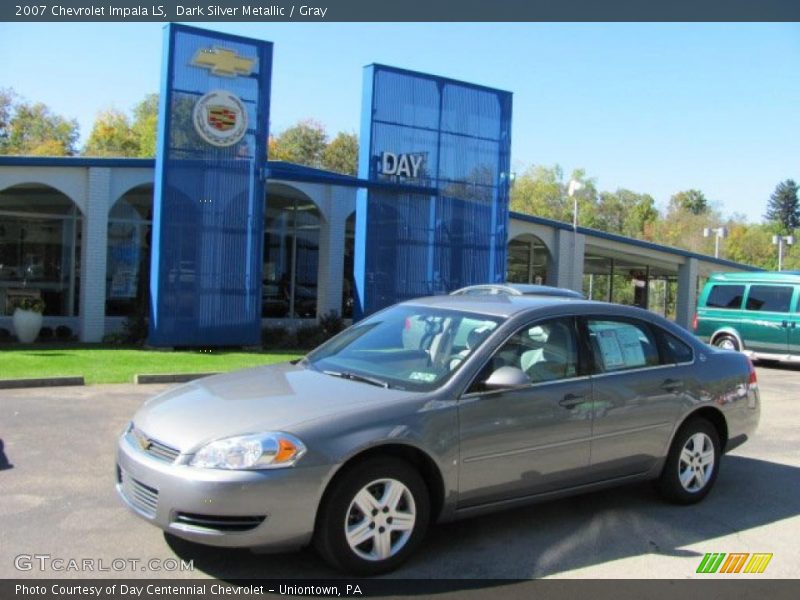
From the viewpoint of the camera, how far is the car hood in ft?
13.6

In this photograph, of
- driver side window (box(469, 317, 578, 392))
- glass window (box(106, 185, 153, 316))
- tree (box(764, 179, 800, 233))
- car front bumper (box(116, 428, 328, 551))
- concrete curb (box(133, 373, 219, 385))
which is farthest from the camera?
tree (box(764, 179, 800, 233))

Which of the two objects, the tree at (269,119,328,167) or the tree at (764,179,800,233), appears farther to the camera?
the tree at (764,179,800,233)

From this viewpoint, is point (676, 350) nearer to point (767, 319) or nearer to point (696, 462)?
point (696, 462)

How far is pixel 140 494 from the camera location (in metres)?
4.26

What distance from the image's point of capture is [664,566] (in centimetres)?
454

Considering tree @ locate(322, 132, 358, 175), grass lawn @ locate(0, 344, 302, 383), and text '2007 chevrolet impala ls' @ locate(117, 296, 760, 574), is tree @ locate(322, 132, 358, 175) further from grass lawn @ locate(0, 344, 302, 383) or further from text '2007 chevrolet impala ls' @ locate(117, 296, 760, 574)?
text '2007 chevrolet impala ls' @ locate(117, 296, 760, 574)

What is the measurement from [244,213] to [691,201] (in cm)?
10558

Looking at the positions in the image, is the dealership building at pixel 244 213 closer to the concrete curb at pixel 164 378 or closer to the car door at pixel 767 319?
the concrete curb at pixel 164 378

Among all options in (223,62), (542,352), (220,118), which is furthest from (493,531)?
(223,62)

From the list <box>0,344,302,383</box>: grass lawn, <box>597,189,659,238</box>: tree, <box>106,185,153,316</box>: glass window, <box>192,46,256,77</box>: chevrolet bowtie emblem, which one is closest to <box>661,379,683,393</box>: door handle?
<box>0,344,302,383</box>: grass lawn

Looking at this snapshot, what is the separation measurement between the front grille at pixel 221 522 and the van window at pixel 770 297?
15.5 m

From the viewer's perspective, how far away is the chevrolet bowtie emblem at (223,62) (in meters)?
15.5

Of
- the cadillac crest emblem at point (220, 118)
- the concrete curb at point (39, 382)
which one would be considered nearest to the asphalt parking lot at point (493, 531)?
the concrete curb at point (39, 382)

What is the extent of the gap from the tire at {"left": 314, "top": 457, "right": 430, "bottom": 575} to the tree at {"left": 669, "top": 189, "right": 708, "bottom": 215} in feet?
351
